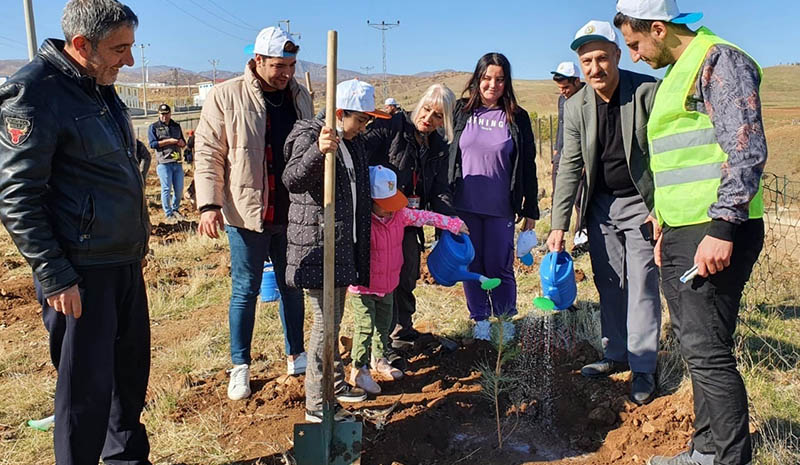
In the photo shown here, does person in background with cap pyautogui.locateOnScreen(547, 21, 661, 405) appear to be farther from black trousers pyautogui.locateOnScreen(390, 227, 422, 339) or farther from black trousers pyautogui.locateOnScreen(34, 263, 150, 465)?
black trousers pyautogui.locateOnScreen(34, 263, 150, 465)

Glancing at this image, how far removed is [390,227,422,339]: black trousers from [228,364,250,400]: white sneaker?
3.34ft

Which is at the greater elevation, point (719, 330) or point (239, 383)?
point (719, 330)

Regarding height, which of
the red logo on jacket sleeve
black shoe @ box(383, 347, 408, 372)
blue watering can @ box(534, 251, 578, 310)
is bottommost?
black shoe @ box(383, 347, 408, 372)

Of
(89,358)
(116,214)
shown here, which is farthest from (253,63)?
(89,358)

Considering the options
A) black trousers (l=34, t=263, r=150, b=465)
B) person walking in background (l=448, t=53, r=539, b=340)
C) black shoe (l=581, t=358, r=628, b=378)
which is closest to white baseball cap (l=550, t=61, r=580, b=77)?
person walking in background (l=448, t=53, r=539, b=340)

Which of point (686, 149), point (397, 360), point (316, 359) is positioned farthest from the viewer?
point (397, 360)

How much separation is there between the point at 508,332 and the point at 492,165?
3.85 ft

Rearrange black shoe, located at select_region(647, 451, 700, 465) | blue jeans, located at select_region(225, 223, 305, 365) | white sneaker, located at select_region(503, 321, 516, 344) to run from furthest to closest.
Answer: white sneaker, located at select_region(503, 321, 516, 344) → blue jeans, located at select_region(225, 223, 305, 365) → black shoe, located at select_region(647, 451, 700, 465)

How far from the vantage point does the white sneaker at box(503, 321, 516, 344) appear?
4211 mm

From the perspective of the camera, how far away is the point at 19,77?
2059mm

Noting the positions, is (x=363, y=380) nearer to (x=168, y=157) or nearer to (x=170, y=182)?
(x=168, y=157)

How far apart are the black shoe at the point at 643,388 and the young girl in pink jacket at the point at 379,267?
139cm

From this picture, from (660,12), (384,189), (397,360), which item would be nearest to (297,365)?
(397,360)

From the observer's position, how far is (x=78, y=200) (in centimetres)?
216
